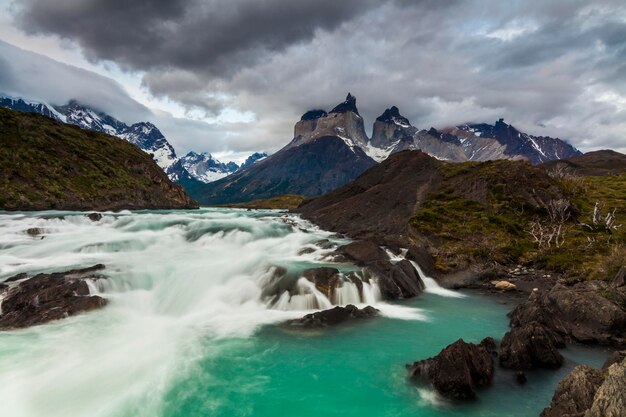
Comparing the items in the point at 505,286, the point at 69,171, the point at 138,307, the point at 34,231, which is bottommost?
the point at 138,307

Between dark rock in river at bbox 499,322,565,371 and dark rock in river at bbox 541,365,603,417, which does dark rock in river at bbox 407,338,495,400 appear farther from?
dark rock in river at bbox 541,365,603,417

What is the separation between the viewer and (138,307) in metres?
28.7

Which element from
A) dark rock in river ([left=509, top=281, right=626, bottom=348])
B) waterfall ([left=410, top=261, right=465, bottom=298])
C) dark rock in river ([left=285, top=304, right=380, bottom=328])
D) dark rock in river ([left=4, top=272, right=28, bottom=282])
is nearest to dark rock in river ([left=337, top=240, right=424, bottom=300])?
waterfall ([left=410, top=261, right=465, bottom=298])

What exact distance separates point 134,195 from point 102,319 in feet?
285

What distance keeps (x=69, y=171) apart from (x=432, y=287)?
92.3m

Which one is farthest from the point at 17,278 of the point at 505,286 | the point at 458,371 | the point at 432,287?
the point at 505,286

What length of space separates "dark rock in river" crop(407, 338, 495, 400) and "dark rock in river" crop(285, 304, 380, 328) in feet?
26.2

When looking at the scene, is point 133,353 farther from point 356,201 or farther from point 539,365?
point 356,201

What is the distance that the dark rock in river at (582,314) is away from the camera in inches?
900

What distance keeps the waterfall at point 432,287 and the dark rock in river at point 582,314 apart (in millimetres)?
9122

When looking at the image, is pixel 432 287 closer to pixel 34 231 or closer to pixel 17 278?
pixel 17 278

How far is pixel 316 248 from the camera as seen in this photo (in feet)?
157

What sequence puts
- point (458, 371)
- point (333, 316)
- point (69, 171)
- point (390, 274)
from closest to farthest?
point (458, 371)
point (333, 316)
point (390, 274)
point (69, 171)

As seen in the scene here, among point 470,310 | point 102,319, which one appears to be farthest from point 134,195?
point 470,310
